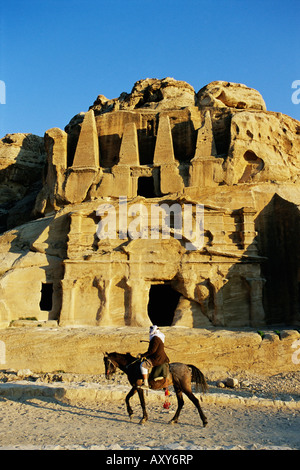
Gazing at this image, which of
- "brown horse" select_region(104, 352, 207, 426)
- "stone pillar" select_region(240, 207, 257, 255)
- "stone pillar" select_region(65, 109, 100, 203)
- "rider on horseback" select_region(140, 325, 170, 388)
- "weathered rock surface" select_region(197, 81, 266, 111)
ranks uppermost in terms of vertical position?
"weathered rock surface" select_region(197, 81, 266, 111)

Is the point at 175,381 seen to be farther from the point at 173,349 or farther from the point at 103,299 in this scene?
the point at 103,299

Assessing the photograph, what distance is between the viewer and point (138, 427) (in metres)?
8.23

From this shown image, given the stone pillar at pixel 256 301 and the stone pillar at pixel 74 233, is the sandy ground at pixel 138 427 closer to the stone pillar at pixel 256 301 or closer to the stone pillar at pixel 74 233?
the stone pillar at pixel 256 301

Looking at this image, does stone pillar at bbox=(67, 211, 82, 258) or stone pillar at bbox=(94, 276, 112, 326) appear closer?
stone pillar at bbox=(94, 276, 112, 326)

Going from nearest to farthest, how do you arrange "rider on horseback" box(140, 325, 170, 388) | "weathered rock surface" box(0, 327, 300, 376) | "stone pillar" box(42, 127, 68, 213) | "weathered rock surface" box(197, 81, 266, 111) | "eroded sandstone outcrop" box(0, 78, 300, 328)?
1. "rider on horseback" box(140, 325, 170, 388)
2. "weathered rock surface" box(0, 327, 300, 376)
3. "eroded sandstone outcrop" box(0, 78, 300, 328)
4. "stone pillar" box(42, 127, 68, 213)
5. "weathered rock surface" box(197, 81, 266, 111)

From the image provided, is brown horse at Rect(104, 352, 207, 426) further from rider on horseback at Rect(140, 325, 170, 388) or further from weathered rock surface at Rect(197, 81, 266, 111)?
weathered rock surface at Rect(197, 81, 266, 111)

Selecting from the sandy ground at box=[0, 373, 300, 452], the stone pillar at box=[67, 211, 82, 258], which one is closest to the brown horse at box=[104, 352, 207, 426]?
the sandy ground at box=[0, 373, 300, 452]

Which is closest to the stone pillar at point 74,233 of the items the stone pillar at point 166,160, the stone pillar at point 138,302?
the stone pillar at point 138,302

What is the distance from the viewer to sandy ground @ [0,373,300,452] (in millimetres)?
6973

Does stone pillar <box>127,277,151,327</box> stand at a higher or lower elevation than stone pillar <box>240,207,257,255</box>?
lower

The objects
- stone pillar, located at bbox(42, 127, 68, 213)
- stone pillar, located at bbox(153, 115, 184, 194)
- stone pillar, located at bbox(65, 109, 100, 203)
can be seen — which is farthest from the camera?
stone pillar, located at bbox(42, 127, 68, 213)

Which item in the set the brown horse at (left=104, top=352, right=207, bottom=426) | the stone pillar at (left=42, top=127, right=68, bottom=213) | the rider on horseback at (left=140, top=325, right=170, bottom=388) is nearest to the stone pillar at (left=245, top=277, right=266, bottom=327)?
the brown horse at (left=104, top=352, right=207, bottom=426)

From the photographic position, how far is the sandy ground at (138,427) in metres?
6.97

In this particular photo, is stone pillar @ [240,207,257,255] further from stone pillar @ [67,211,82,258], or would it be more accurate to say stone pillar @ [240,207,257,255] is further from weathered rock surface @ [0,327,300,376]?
stone pillar @ [67,211,82,258]
